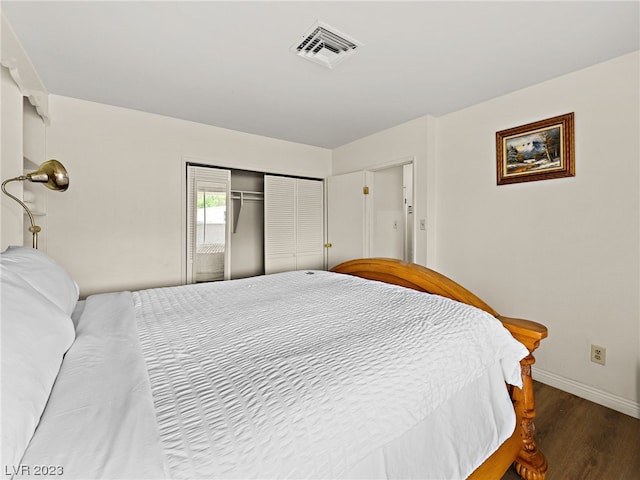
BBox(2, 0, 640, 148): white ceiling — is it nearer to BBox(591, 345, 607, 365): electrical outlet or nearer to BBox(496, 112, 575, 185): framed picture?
BBox(496, 112, 575, 185): framed picture

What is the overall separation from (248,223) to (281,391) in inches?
141

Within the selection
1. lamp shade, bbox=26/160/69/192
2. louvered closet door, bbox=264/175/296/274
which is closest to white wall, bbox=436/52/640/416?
louvered closet door, bbox=264/175/296/274

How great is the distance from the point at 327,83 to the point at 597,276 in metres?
2.48

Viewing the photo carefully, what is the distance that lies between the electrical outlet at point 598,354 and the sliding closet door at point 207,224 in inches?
131

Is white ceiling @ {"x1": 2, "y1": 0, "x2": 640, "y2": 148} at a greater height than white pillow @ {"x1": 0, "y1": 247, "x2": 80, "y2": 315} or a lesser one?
greater

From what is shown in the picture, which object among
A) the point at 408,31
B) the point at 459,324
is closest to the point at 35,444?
the point at 459,324

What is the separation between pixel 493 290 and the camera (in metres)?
2.62

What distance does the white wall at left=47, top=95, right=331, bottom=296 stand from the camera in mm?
2557

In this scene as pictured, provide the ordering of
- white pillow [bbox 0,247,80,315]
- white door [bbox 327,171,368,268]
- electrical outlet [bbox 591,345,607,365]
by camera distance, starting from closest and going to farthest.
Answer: white pillow [bbox 0,247,80,315] < electrical outlet [bbox 591,345,607,365] < white door [bbox 327,171,368,268]

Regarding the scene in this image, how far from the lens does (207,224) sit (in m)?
3.26

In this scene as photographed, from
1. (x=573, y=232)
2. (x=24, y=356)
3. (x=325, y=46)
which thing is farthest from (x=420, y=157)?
(x=24, y=356)

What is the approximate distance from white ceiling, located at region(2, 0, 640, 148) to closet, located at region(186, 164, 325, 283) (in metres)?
0.92

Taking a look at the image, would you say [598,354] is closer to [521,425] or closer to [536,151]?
[521,425]

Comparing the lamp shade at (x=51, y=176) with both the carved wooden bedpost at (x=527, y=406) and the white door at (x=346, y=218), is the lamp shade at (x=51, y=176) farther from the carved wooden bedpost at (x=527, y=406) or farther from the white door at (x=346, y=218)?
the white door at (x=346, y=218)
